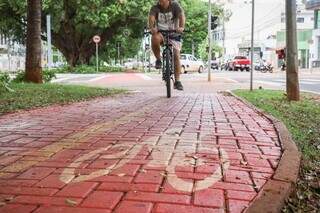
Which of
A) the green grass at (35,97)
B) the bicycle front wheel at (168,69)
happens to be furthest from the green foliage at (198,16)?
the bicycle front wheel at (168,69)

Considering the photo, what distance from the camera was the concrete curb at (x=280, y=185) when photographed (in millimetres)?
2873

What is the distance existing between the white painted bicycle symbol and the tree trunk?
8.78m

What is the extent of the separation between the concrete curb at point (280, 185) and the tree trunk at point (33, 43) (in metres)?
9.50

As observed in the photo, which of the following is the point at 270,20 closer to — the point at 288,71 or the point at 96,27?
the point at 96,27

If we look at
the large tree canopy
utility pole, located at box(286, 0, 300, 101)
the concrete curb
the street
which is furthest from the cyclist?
the large tree canopy

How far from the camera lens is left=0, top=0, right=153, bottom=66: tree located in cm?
3456

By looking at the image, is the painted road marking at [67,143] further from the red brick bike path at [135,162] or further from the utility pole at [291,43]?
the utility pole at [291,43]

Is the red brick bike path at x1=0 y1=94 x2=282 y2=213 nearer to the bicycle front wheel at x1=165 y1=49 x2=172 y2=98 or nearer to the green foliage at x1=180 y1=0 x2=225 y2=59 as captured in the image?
the bicycle front wheel at x1=165 y1=49 x2=172 y2=98

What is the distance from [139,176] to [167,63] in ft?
20.5

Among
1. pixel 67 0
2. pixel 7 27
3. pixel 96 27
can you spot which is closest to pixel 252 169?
pixel 67 0

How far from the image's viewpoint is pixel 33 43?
13.0 metres

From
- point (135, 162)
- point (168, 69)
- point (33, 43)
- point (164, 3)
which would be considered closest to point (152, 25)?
point (164, 3)

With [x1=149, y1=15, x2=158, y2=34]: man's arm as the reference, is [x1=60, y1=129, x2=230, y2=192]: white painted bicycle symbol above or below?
below

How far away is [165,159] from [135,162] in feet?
0.79
